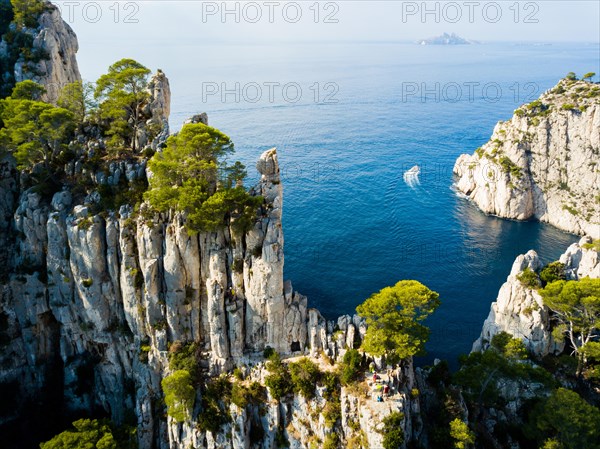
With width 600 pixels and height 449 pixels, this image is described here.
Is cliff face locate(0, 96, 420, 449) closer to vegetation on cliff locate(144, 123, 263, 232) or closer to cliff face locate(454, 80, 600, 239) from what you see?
vegetation on cliff locate(144, 123, 263, 232)

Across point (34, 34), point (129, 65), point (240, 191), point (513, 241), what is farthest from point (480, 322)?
point (34, 34)

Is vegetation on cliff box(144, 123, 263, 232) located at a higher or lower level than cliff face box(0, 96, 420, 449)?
higher

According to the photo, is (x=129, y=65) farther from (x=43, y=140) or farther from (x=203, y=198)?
(x=203, y=198)

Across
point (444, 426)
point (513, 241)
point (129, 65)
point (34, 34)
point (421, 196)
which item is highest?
point (34, 34)

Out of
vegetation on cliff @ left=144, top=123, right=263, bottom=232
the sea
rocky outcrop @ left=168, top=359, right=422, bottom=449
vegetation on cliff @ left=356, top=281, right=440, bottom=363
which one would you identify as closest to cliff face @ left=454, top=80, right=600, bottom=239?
Result: the sea

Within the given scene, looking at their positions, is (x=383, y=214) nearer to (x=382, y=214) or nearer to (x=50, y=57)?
(x=382, y=214)

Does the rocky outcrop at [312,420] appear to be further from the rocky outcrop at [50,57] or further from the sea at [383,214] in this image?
the rocky outcrop at [50,57]
